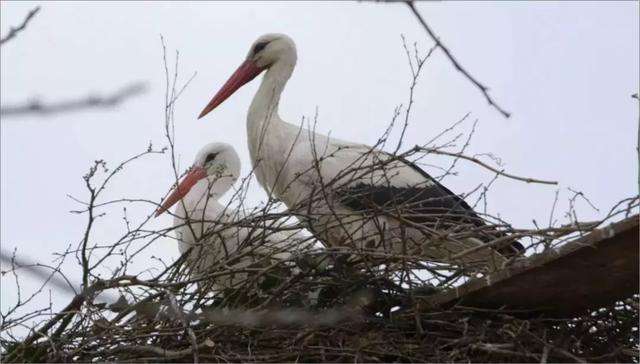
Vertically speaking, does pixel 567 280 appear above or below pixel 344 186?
below

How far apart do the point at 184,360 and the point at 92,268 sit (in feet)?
1.60

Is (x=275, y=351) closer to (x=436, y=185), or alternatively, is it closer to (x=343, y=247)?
(x=343, y=247)

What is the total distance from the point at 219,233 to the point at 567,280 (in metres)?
1.27

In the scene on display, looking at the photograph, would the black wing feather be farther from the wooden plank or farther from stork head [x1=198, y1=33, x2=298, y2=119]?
stork head [x1=198, y1=33, x2=298, y2=119]

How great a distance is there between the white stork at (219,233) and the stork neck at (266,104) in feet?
0.75

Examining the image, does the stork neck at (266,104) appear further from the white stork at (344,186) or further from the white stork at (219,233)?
the white stork at (219,233)

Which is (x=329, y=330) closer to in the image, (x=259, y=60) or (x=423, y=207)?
(x=423, y=207)

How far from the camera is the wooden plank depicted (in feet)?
9.29

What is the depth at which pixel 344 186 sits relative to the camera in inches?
154

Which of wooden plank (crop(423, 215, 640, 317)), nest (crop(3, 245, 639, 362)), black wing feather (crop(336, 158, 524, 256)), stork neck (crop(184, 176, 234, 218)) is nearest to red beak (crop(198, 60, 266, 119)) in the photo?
stork neck (crop(184, 176, 234, 218))

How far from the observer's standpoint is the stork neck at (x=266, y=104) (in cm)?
511

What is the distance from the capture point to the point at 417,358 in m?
3.27

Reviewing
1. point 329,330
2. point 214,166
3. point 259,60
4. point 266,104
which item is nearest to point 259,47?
point 259,60

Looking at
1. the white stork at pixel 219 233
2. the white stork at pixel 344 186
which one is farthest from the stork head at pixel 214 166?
the white stork at pixel 344 186
